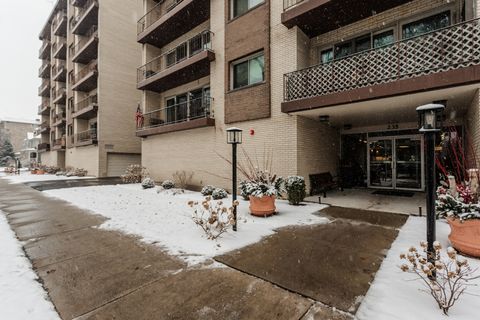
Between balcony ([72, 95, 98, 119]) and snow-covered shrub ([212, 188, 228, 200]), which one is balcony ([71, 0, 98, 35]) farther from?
snow-covered shrub ([212, 188, 228, 200])

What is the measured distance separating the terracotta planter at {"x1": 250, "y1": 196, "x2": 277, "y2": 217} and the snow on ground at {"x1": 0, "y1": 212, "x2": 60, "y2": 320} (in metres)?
5.09

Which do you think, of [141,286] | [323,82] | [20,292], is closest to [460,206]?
[141,286]

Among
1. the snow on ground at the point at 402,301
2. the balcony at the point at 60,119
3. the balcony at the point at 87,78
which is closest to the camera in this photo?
the snow on ground at the point at 402,301

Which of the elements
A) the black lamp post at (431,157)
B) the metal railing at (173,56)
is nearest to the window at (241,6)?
the metal railing at (173,56)

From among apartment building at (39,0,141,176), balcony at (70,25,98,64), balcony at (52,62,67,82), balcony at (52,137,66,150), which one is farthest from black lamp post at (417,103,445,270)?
balcony at (52,62,67,82)

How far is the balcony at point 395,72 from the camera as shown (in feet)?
20.6

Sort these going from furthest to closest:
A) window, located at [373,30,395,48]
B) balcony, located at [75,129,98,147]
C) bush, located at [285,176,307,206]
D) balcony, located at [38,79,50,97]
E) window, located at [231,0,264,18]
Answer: balcony, located at [38,79,50,97], balcony, located at [75,129,98,147], window, located at [231,0,264,18], window, located at [373,30,395,48], bush, located at [285,176,307,206]

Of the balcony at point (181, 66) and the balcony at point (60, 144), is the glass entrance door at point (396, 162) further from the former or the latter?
the balcony at point (60, 144)

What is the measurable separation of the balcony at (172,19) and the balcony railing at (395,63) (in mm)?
8039

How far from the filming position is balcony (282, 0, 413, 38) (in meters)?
8.54

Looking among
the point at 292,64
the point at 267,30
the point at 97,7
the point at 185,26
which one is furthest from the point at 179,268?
the point at 97,7

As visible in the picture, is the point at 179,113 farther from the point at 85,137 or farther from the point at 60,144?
the point at 60,144

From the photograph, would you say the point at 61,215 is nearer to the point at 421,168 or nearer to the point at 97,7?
the point at 421,168

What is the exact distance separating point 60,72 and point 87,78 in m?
13.0
